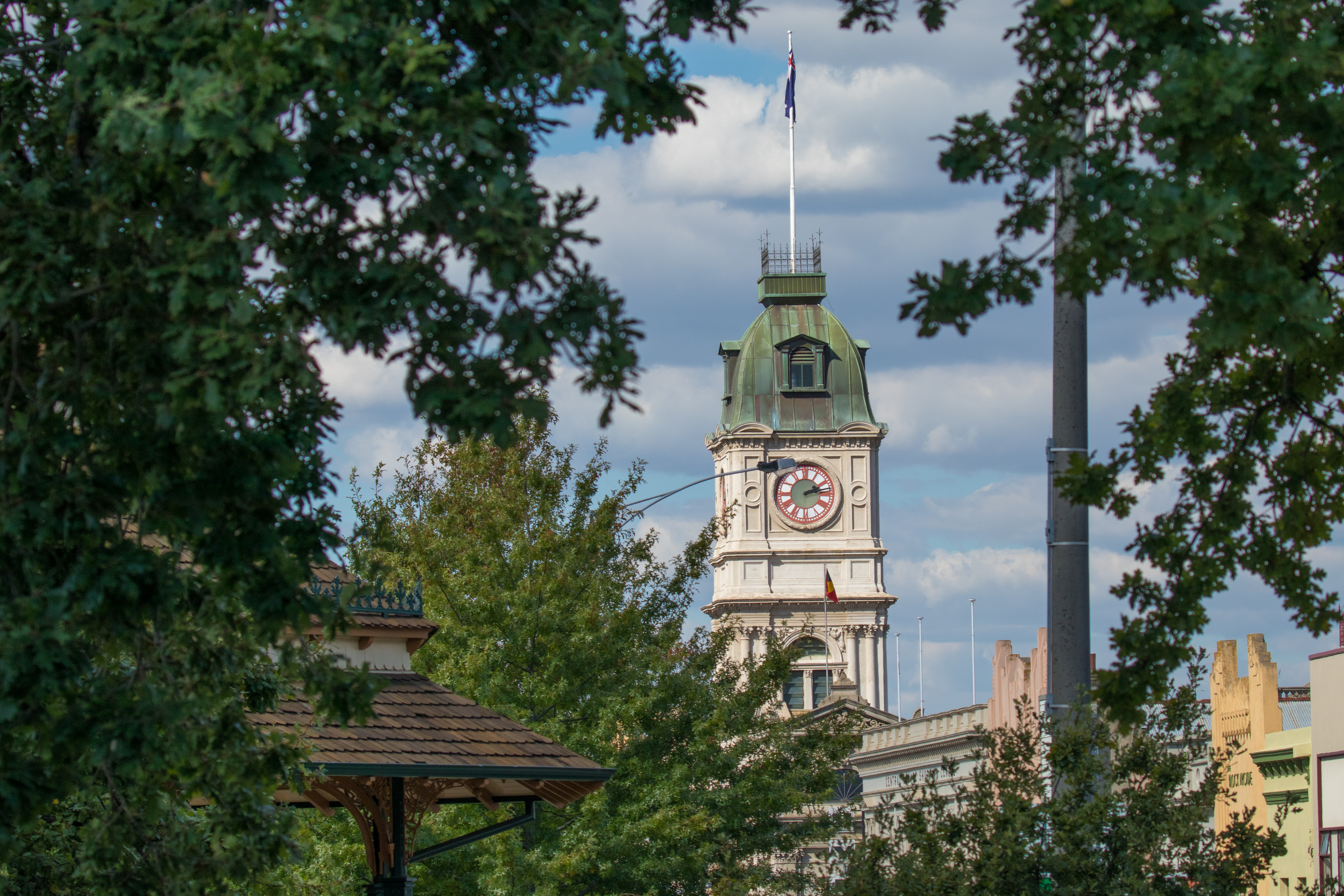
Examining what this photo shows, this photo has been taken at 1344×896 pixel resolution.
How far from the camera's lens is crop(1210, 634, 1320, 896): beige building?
3697 cm

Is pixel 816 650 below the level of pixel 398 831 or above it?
above

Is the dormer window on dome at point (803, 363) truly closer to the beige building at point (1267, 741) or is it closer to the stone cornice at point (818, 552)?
the stone cornice at point (818, 552)

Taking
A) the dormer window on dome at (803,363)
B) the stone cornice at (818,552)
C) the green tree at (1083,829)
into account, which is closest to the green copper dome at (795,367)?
the dormer window on dome at (803,363)

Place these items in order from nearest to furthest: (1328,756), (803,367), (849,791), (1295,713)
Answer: (1328,756), (1295,713), (849,791), (803,367)

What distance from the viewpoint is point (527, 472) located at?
2739 centimetres

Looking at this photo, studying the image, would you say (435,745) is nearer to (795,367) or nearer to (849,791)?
(849,791)

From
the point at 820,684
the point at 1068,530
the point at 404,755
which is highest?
the point at 820,684

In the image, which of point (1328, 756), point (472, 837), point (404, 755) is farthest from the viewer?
point (1328, 756)

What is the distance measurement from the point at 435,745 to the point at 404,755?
504mm

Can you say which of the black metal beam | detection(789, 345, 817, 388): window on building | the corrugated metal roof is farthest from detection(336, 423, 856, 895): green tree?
detection(789, 345, 817, 388): window on building

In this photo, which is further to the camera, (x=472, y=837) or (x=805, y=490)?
(x=805, y=490)

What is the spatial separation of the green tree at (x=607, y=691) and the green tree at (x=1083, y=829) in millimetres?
10285

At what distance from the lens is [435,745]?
610 inches

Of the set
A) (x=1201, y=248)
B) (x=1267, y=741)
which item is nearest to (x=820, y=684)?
(x=1267, y=741)
